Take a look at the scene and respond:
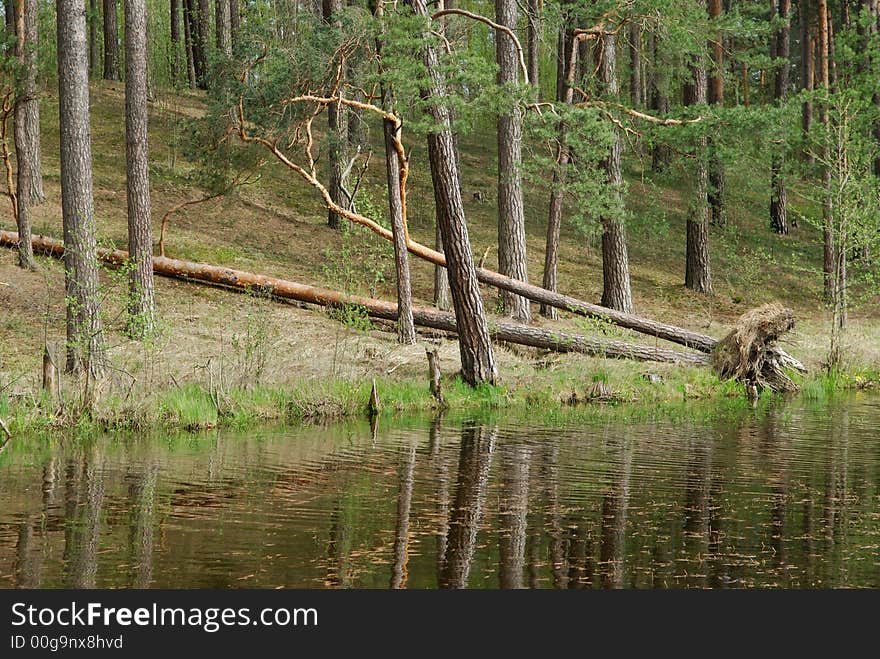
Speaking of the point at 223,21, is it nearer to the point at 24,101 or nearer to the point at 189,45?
the point at 189,45

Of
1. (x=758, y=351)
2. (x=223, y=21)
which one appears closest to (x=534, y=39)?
(x=758, y=351)

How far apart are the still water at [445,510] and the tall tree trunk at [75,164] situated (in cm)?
372

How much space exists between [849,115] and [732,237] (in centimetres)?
1173

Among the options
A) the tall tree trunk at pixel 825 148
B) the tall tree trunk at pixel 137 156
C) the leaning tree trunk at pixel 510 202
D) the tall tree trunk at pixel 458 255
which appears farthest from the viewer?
the tall tree trunk at pixel 825 148

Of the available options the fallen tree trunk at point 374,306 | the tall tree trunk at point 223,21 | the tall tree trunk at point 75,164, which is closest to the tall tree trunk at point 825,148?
the fallen tree trunk at point 374,306

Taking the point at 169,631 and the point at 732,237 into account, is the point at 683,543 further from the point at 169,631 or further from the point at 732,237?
the point at 732,237

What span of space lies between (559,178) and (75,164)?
9.91 meters

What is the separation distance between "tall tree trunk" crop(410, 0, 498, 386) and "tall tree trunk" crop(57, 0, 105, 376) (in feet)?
18.1

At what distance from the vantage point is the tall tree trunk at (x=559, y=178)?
22153 millimetres

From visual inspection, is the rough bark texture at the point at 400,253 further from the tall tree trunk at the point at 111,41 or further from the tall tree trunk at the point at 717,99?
the tall tree trunk at the point at 111,41

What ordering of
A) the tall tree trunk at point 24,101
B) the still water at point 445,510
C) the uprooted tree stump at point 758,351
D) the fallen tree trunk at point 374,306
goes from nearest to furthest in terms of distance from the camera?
the still water at point 445,510 < the uprooted tree stump at point 758,351 < the fallen tree trunk at point 374,306 < the tall tree trunk at point 24,101

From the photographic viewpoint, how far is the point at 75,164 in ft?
56.2

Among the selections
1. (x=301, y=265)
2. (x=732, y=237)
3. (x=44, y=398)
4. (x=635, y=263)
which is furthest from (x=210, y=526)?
(x=732, y=237)

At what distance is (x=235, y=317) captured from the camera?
21578 mm
